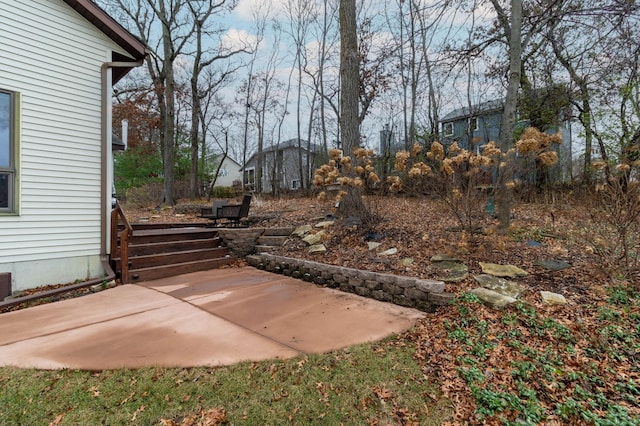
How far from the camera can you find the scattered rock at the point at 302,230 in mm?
6777

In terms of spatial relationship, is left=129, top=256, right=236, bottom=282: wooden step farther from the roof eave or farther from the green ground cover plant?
the green ground cover plant

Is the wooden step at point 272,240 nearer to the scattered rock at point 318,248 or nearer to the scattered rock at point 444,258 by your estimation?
the scattered rock at point 318,248

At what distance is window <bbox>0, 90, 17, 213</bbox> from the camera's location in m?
4.59

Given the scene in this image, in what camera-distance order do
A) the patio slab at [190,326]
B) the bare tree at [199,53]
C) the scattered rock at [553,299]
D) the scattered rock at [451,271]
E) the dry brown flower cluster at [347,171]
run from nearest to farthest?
the patio slab at [190,326], the scattered rock at [553,299], the scattered rock at [451,271], the dry brown flower cluster at [347,171], the bare tree at [199,53]

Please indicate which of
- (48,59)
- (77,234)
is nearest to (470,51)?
(48,59)

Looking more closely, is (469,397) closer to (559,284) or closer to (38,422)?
(559,284)

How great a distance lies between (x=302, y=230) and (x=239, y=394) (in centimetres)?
472

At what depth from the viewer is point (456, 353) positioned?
2805 millimetres

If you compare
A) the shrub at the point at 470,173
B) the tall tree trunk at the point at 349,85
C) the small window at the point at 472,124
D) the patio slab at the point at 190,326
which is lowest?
the patio slab at the point at 190,326

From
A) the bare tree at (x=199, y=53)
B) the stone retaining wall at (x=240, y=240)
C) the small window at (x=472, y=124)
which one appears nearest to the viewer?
the stone retaining wall at (x=240, y=240)

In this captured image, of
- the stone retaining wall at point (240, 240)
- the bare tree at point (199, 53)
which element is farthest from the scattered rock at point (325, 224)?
the bare tree at point (199, 53)

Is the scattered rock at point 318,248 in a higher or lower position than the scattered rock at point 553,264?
lower

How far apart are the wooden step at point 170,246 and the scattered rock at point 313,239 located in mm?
2004

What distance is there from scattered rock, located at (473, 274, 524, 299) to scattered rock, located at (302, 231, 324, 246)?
3.02 m
